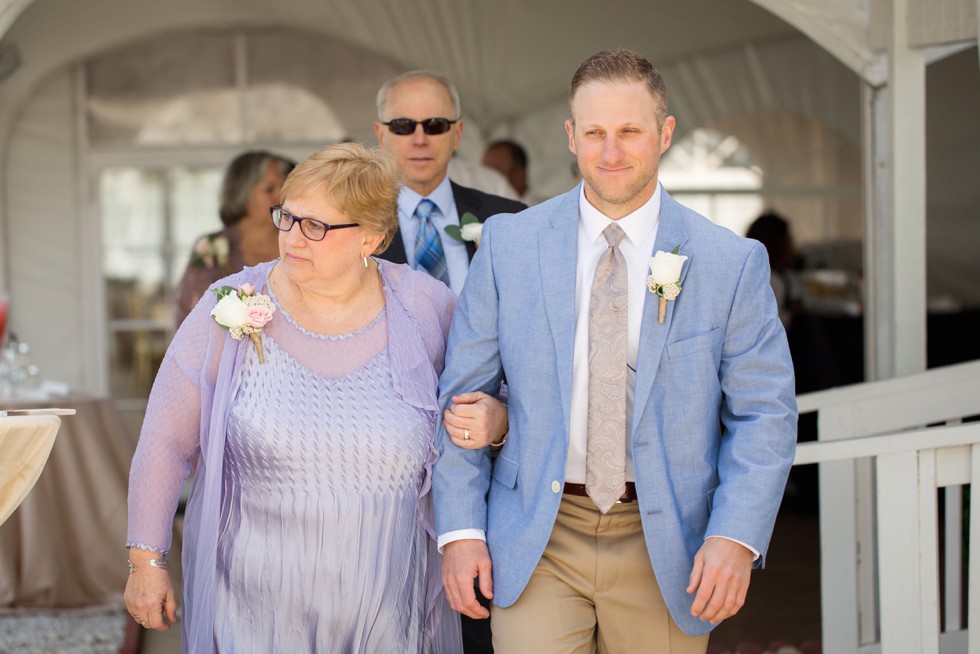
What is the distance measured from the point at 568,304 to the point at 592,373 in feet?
0.54

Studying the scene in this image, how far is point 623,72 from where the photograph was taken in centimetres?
249

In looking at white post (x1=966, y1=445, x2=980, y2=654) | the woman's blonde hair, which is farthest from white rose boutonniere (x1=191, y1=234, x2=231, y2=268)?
white post (x1=966, y1=445, x2=980, y2=654)

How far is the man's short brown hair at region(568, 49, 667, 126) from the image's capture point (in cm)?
Result: 250

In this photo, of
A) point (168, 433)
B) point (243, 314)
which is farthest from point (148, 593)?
point (243, 314)

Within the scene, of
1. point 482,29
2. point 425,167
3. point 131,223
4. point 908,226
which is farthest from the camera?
point 131,223

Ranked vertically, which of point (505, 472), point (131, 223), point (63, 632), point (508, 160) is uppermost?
point (508, 160)

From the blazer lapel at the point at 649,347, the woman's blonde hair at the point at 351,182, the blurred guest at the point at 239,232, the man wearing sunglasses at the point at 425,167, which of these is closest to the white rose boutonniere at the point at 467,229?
the man wearing sunglasses at the point at 425,167

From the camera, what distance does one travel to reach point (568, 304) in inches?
101

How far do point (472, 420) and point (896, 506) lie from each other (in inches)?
57.6

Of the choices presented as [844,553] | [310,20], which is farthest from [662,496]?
[310,20]

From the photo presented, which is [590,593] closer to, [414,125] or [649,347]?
[649,347]

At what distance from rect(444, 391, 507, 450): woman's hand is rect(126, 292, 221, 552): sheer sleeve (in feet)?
2.03

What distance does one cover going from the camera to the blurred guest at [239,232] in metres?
5.31

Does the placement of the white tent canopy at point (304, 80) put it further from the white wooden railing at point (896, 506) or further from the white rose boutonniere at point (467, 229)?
the white rose boutonniere at point (467, 229)
